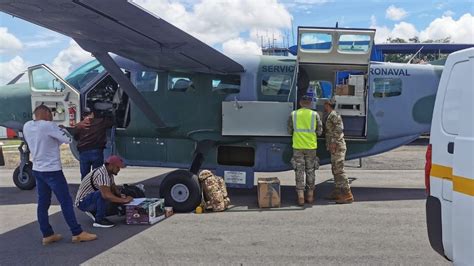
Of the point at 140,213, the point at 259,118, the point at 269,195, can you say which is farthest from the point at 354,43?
the point at 140,213

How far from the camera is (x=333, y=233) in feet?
20.6

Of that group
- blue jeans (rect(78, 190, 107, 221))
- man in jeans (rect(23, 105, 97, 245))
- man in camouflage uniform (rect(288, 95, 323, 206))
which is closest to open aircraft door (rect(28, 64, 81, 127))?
blue jeans (rect(78, 190, 107, 221))

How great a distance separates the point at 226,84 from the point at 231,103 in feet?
1.72

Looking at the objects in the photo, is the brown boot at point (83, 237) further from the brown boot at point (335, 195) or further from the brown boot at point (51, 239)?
the brown boot at point (335, 195)

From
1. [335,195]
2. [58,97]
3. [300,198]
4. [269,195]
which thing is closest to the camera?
[269,195]

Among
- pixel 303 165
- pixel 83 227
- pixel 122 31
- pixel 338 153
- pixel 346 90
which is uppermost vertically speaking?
pixel 122 31

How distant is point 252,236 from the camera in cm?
622

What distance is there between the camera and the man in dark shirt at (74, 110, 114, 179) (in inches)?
324

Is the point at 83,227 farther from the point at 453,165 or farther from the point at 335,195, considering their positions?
the point at 453,165

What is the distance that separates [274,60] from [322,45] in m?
1.01

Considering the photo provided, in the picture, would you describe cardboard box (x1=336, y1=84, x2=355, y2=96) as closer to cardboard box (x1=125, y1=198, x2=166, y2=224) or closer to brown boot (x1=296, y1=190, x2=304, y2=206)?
brown boot (x1=296, y1=190, x2=304, y2=206)

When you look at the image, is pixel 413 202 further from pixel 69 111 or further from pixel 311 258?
pixel 69 111

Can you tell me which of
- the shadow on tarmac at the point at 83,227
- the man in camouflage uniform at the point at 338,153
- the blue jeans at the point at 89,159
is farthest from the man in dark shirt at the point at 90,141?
the man in camouflage uniform at the point at 338,153

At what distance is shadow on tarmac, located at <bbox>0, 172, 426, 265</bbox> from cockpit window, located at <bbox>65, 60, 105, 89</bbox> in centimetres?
233
